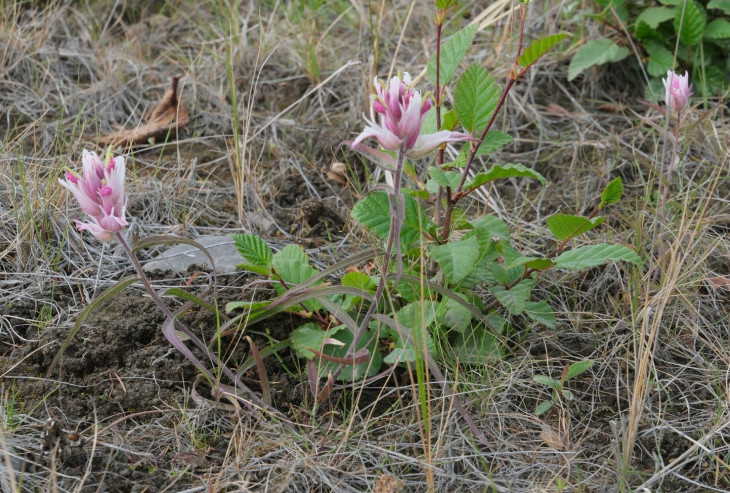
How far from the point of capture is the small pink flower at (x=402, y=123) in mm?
1509

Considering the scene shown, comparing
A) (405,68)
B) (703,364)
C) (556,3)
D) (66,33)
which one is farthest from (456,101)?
(66,33)

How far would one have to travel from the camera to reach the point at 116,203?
5.17 feet

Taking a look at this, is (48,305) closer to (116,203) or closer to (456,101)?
(116,203)

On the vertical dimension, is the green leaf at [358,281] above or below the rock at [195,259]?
above

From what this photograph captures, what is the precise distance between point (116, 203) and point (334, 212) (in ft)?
3.47

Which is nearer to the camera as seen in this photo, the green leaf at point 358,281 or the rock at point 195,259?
the green leaf at point 358,281

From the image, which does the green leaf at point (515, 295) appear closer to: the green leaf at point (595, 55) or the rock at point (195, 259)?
the rock at point (195, 259)

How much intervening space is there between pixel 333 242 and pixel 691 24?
1.56 m

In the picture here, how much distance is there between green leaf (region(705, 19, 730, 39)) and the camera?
287 cm

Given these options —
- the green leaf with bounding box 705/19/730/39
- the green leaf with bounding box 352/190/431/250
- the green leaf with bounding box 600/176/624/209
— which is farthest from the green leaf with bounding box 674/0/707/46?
the green leaf with bounding box 352/190/431/250

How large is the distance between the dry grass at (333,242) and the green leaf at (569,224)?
7.6 inches

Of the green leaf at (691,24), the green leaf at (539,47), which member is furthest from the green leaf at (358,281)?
the green leaf at (691,24)

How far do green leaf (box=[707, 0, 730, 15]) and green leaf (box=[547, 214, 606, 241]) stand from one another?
1356mm

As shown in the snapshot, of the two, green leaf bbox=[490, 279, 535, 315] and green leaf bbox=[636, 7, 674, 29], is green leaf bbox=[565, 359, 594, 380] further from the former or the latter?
green leaf bbox=[636, 7, 674, 29]
